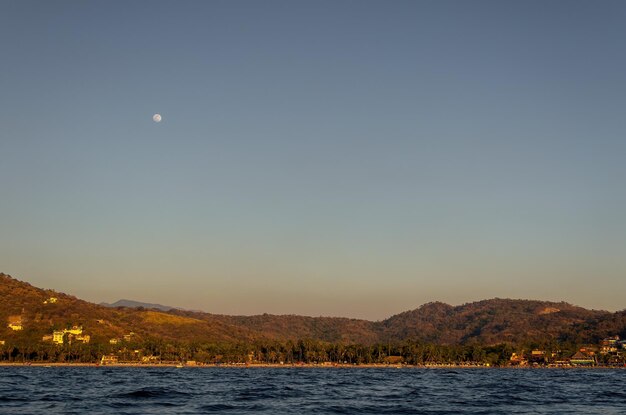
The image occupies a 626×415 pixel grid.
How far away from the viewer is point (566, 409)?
316ft

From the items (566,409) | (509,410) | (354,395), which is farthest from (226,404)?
(566,409)

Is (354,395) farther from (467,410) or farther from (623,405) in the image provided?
(623,405)

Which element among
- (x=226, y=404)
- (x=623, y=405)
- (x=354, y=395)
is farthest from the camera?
(x=354, y=395)

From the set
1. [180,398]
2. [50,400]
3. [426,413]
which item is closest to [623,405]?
[426,413]

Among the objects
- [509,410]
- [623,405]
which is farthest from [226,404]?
[623,405]

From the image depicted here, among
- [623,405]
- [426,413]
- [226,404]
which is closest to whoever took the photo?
[426,413]

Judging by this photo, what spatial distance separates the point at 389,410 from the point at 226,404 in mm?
22317

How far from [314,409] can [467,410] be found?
68.9 feet

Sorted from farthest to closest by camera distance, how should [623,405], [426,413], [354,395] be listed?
[354,395] → [623,405] → [426,413]

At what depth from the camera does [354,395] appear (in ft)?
388

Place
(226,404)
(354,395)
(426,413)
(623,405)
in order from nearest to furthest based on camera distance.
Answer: (426,413) → (226,404) → (623,405) → (354,395)

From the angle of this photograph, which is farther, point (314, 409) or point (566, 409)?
point (566, 409)

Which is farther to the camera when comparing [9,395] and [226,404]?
[9,395]

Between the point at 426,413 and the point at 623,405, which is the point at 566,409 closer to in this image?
the point at 623,405
